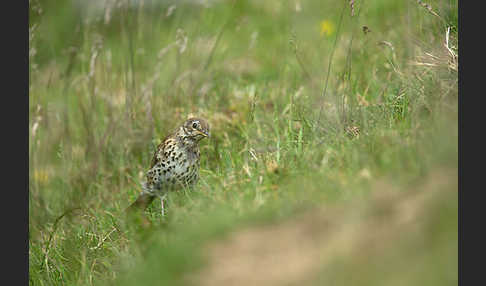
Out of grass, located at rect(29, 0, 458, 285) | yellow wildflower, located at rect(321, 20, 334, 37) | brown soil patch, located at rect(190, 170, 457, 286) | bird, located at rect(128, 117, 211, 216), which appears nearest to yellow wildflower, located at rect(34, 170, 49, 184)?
grass, located at rect(29, 0, 458, 285)

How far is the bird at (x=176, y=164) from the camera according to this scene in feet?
18.1

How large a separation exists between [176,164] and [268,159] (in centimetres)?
111

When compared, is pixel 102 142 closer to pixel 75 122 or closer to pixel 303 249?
→ pixel 75 122

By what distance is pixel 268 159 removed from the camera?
15.8 feet

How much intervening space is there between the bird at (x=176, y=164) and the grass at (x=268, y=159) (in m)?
0.22

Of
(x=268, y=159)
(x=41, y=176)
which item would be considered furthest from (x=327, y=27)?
(x=41, y=176)

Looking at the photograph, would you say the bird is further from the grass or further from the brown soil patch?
the brown soil patch

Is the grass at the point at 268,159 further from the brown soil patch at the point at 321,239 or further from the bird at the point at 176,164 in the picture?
the bird at the point at 176,164

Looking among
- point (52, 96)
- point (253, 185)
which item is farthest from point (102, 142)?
point (253, 185)

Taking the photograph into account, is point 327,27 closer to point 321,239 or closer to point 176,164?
point 176,164

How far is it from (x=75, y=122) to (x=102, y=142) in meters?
1.33

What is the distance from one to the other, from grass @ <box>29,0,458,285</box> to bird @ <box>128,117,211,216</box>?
8.6 inches

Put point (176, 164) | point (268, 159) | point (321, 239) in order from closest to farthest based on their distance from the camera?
point (321, 239) < point (268, 159) < point (176, 164)

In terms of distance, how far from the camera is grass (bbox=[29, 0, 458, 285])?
319 centimetres
